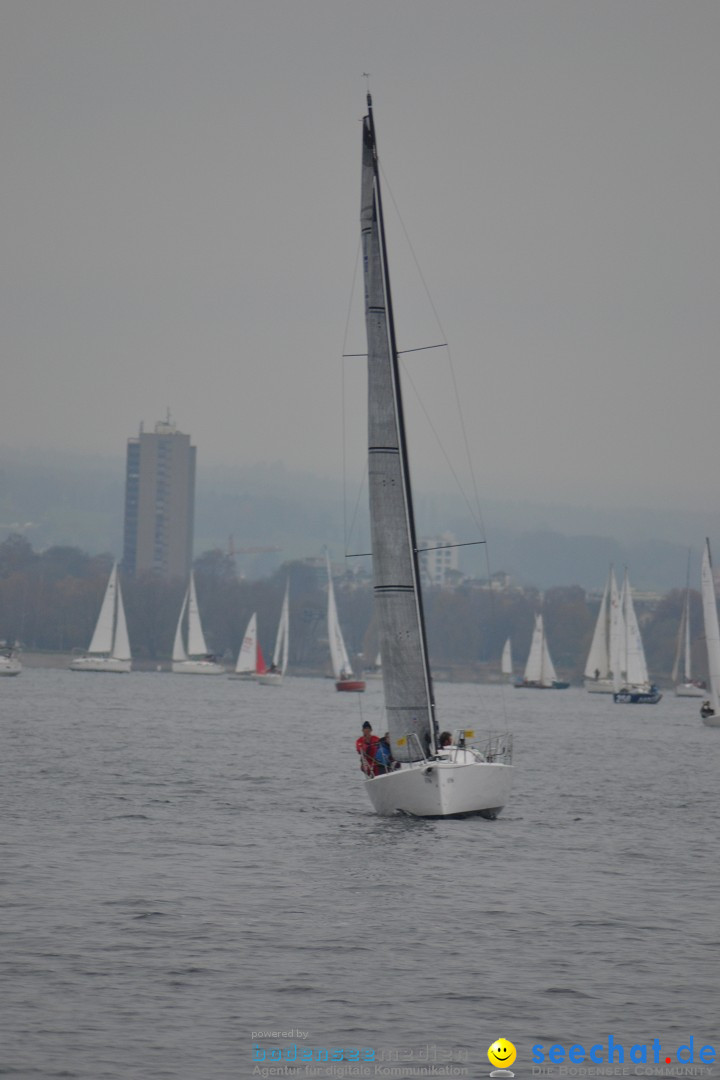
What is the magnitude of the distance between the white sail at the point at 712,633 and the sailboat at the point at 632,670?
135ft

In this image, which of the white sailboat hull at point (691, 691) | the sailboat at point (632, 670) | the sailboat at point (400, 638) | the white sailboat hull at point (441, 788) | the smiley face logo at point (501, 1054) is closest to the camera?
the smiley face logo at point (501, 1054)

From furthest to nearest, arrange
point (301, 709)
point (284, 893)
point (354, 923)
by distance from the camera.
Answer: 1. point (301, 709)
2. point (284, 893)
3. point (354, 923)

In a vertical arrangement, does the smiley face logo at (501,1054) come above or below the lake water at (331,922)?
below

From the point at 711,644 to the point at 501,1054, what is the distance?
6630cm

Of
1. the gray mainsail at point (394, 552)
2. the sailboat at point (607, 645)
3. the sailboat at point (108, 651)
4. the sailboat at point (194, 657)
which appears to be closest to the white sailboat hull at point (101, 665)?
the sailboat at point (108, 651)

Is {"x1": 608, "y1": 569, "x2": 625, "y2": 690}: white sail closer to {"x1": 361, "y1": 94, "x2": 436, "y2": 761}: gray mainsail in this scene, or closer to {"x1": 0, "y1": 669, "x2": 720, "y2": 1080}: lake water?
{"x1": 0, "y1": 669, "x2": 720, "y2": 1080}: lake water

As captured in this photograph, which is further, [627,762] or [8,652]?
[8,652]

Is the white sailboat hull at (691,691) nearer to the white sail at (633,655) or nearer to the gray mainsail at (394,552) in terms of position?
the white sail at (633,655)

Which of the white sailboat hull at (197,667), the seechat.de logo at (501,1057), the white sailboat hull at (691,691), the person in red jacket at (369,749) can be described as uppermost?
the white sailboat hull at (197,667)

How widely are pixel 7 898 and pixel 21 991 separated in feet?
17.7

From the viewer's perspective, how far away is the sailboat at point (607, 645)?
130m

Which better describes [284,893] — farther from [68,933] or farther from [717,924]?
[717,924]

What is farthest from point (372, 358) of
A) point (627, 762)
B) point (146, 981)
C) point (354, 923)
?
point (627, 762)

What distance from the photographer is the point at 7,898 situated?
2270 cm
